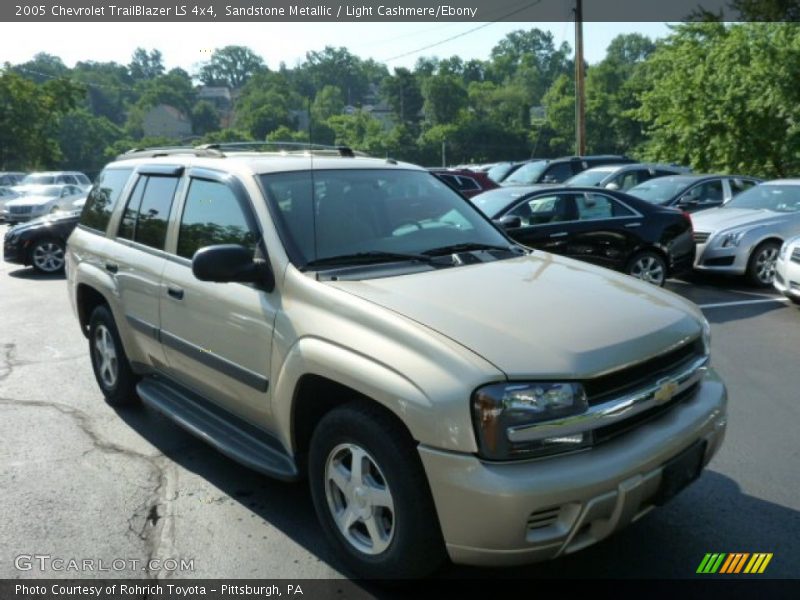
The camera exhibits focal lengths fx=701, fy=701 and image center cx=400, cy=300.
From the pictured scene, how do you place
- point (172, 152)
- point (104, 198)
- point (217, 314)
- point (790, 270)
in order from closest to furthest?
point (217, 314), point (172, 152), point (104, 198), point (790, 270)

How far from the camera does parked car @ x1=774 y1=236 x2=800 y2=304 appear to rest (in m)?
7.81

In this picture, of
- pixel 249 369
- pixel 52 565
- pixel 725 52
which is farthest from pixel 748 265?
pixel 725 52

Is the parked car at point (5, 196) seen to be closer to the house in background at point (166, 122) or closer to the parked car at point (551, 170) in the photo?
the house in background at point (166, 122)

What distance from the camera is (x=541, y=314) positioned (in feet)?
9.62

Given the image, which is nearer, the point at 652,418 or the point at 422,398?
the point at 422,398

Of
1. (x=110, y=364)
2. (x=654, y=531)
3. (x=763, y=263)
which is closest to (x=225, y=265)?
(x=654, y=531)

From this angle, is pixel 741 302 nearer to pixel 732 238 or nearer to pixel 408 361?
pixel 732 238

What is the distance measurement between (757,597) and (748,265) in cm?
757

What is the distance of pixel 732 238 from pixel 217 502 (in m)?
8.27

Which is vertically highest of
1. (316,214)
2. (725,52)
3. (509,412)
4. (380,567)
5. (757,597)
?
(725,52)

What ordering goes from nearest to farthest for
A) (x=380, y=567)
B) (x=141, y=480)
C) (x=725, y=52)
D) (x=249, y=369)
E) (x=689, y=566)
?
(x=380, y=567)
(x=689, y=566)
(x=249, y=369)
(x=141, y=480)
(x=725, y=52)

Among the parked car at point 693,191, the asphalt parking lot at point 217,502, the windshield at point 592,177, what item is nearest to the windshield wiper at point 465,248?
the asphalt parking lot at point 217,502

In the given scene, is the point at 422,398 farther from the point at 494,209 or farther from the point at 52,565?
the point at 494,209

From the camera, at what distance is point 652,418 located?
2889 mm
